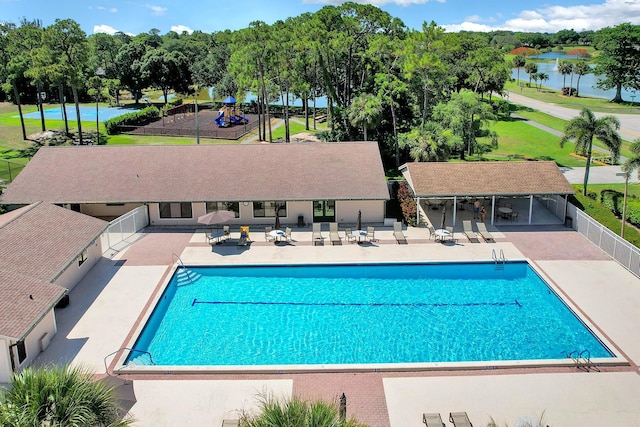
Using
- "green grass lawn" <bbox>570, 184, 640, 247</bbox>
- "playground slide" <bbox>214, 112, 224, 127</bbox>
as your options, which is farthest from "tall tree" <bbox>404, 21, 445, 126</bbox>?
"playground slide" <bbox>214, 112, 224, 127</bbox>

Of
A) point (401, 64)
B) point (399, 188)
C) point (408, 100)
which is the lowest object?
point (399, 188)

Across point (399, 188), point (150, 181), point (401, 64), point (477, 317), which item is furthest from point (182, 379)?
point (401, 64)

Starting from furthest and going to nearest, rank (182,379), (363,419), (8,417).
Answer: (182,379) < (363,419) < (8,417)

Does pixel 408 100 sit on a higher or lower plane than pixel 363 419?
higher

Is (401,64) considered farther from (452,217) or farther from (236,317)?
(236,317)

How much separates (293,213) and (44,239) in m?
12.8

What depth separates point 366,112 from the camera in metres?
38.2

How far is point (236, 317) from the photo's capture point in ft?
68.7

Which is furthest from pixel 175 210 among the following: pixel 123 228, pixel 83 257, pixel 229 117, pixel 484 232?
pixel 229 117

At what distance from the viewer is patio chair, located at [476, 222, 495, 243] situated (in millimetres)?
27803

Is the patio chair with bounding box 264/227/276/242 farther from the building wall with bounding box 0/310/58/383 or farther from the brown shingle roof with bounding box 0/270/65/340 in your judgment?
the building wall with bounding box 0/310/58/383

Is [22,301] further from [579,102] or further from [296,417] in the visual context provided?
[579,102]

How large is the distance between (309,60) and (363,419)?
35852mm

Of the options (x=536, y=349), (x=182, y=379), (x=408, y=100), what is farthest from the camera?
(x=408, y=100)
